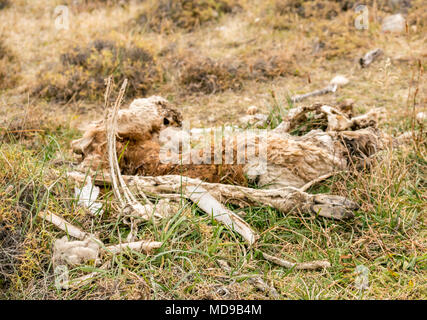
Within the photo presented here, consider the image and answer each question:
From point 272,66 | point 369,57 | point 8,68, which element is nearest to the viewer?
point 369,57

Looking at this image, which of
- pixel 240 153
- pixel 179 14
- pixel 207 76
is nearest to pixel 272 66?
pixel 207 76

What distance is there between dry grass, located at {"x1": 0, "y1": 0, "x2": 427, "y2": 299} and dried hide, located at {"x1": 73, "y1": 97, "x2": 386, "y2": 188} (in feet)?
0.61

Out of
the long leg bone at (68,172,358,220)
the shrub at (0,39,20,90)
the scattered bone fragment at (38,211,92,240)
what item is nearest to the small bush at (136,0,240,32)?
the shrub at (0,39,20,90)

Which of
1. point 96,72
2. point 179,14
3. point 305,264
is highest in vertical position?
point 179,14

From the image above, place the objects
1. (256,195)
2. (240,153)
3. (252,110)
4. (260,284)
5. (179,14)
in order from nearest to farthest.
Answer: (260,284)
(256,195)
(240,153)
(252,110)
(179,14)

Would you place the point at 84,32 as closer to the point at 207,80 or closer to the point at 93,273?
the point at 207,80

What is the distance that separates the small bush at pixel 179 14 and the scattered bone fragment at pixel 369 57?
134 inches

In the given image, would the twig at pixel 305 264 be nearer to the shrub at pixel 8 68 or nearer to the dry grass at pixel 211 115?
the dry grass at pixel 211 115

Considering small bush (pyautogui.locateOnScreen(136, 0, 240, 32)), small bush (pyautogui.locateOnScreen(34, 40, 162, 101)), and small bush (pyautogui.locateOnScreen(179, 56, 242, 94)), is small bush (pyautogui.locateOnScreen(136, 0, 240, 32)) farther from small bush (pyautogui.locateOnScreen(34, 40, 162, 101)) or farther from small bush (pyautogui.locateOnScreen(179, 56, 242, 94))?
small bush (pyautogui.locateOnScreen(179, 56, 242, 94))

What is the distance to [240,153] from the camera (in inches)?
112

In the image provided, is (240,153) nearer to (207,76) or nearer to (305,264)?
(305,264)

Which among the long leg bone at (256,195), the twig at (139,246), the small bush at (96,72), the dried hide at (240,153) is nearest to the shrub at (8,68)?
the small bush at (96,72)

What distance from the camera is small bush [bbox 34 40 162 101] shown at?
17.3 ft

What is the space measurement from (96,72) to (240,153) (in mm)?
3562
